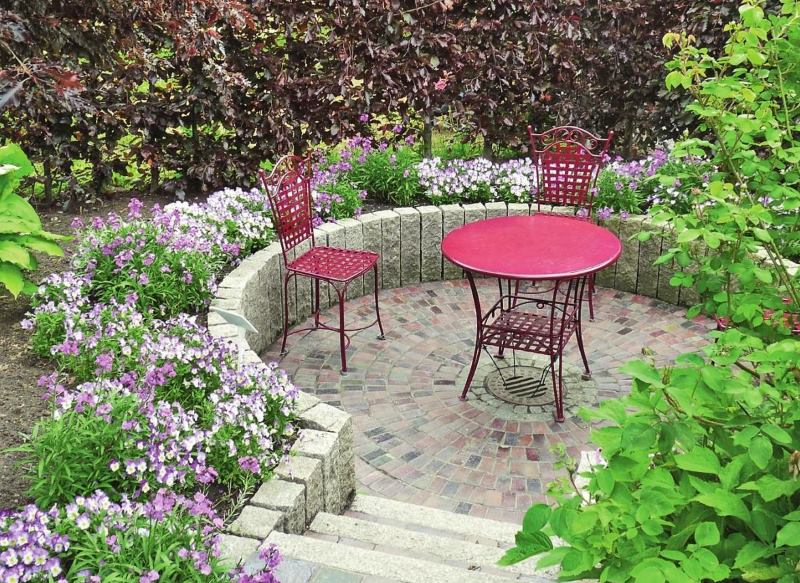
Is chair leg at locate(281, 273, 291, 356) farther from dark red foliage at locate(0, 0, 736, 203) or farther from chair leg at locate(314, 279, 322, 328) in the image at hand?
dark red foliage at locate(0, 0, 736, 203)

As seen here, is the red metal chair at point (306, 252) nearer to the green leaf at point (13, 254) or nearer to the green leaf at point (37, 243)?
the green leaf at point (37, 243)

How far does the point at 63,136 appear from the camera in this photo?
227 inches

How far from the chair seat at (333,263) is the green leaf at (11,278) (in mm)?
1498

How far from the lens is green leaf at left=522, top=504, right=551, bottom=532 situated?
1.58 metres

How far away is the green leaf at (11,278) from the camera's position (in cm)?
379

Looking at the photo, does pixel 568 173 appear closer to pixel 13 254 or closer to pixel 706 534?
pixel 13 254

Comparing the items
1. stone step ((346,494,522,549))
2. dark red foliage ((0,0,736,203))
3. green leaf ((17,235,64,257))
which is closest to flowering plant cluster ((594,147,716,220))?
dark red foliage ((0,0,736,203))

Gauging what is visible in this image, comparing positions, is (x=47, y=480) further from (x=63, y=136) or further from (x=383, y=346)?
(x=63, y=136)

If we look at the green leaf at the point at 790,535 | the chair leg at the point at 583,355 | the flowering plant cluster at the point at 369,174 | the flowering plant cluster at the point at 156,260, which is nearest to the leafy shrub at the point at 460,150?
the flowering plant cluster at the point at 369,174

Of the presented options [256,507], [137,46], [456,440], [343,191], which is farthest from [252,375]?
[137,46]

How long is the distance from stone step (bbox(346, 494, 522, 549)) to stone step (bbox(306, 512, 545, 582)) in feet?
0.27

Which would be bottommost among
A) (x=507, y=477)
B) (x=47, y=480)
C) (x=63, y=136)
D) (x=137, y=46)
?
(x=507, y=477)

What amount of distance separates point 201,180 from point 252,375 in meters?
3.14

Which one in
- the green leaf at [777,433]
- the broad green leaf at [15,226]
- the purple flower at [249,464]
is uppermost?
the green leaf at [777,433]
